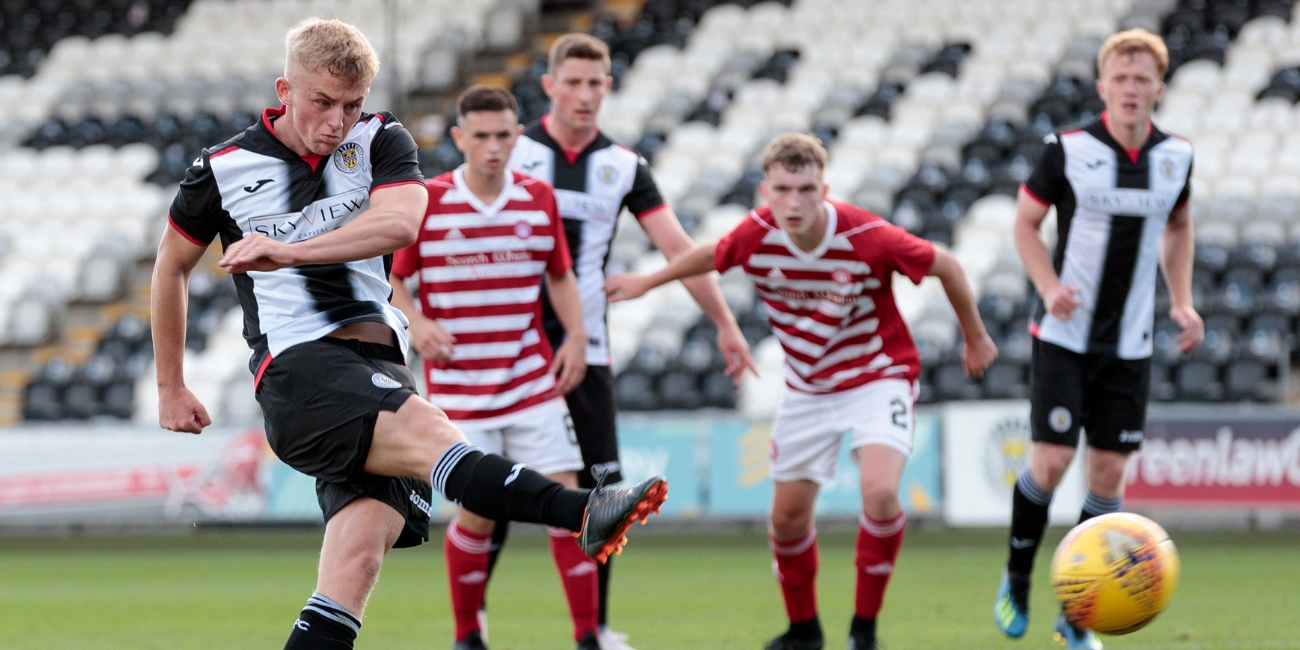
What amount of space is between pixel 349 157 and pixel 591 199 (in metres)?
2.57

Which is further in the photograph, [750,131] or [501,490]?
[750,131]

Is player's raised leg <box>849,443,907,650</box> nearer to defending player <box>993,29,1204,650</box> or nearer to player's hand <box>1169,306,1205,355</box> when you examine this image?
defending player <box>993,29,1204,650</box>

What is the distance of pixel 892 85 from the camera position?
63.7ft

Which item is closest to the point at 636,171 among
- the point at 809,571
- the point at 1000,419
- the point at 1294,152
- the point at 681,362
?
the point at 809,571

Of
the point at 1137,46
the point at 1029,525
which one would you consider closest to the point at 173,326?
the point at 1029,525

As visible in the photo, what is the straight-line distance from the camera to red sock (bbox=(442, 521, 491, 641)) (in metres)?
6.35

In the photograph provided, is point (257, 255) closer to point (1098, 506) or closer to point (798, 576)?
point (798, 576)

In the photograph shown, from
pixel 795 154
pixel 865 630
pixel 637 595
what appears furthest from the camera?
pixel 637 595

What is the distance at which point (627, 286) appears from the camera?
20.4 feet

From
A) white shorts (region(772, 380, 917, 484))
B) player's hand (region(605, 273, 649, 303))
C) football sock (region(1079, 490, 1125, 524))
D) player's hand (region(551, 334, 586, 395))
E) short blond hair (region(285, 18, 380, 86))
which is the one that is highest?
short blond hair (region(285, 18, 380, 86))

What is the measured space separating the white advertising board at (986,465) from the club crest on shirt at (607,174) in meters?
6.67

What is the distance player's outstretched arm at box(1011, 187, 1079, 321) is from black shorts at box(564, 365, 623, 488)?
191 centimetres

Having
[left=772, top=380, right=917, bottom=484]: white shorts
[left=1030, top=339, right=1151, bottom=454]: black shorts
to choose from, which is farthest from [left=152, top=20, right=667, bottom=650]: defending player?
[left=1030, top=339, right=1151, bottom=454]: black shorts

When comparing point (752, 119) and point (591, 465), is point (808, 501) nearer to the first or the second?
point (591, 465)
